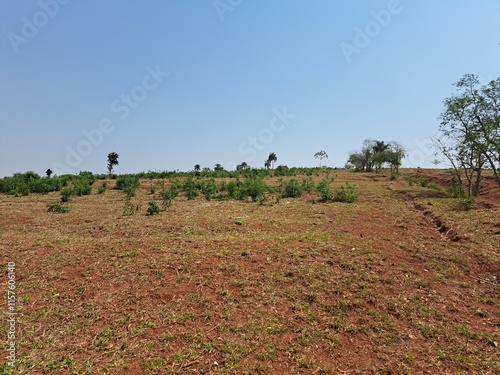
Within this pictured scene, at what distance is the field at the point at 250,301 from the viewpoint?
2898 millimetres

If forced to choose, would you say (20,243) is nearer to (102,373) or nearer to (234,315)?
(102,373)

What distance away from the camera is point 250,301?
3936 millimetres

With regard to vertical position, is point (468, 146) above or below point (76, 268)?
above

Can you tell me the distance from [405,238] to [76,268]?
23.7 feet

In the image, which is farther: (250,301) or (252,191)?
(252,191)

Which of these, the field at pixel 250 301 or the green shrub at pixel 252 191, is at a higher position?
the green shrub at pixel 252 191

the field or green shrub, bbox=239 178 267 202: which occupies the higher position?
green shrub, bbox=239 178 267 202

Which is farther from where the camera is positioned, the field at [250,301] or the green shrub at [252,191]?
the green shrub at [252,191]

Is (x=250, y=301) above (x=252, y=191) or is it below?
below

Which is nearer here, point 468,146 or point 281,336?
point 281,336

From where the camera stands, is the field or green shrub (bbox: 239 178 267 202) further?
green shrub (bbox: 239 178 267 202)

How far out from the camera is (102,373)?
2664 millimetres

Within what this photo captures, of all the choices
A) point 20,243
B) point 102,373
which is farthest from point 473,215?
point 20,243

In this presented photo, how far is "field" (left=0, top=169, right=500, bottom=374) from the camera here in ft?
9.51
